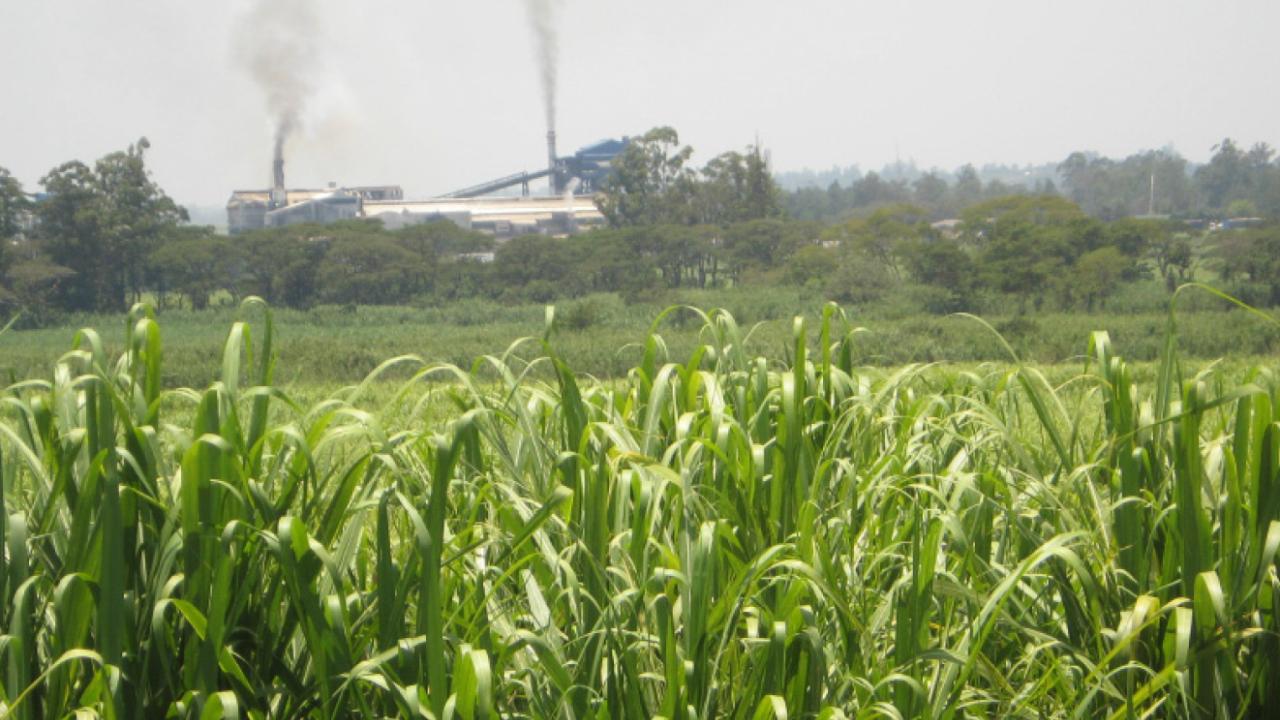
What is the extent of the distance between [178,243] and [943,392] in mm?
11130

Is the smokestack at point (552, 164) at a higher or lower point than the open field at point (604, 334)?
higher

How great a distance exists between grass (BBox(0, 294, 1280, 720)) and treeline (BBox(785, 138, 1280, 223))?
1326cm

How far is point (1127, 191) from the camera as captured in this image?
16.6 m

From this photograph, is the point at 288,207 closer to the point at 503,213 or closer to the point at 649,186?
the point at 503,213

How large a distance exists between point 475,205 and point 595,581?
16090 mm

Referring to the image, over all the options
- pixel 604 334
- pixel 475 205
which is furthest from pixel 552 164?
pixel 604 334

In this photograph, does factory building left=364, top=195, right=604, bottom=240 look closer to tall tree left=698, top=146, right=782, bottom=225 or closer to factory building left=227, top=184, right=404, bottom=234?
factory building left=227, top=184, right=404, bottom=234

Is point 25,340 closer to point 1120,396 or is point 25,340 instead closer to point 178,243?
point 178,243

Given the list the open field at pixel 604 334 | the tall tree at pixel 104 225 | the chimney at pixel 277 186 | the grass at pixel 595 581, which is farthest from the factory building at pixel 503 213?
the grass at pixel 595 581

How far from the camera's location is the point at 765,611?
142 centimetres

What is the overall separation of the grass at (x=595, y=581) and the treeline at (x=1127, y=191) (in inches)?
522

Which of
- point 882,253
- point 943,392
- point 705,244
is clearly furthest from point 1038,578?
point 705,244

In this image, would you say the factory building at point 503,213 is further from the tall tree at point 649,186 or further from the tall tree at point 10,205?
the tall tree at point 10,205

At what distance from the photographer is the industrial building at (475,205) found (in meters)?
14.6
